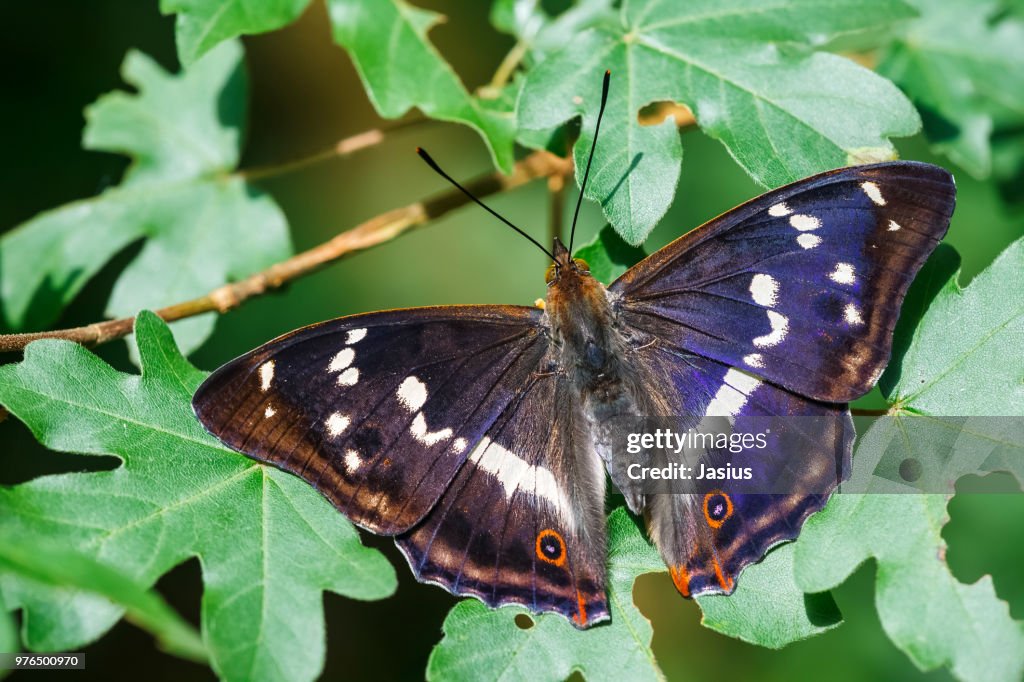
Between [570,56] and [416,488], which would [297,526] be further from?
[570,56]

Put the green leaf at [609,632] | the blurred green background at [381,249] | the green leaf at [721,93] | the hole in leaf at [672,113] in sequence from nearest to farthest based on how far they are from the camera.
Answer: the green leaf at [609,632] < the green leaf at [721,93] < the hole in leaf at [672,113] < the blurred green background at [381,249]

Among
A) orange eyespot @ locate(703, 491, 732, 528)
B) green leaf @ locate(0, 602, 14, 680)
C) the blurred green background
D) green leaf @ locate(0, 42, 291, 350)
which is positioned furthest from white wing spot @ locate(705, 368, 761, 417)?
the blurred green background

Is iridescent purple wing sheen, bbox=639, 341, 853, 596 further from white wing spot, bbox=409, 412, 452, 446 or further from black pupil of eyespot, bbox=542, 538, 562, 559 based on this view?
white wing spot, bbox=409, 412, 452, 446

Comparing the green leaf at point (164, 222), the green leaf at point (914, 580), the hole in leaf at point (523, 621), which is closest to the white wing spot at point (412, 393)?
the hole in leaf at point (523, 621)

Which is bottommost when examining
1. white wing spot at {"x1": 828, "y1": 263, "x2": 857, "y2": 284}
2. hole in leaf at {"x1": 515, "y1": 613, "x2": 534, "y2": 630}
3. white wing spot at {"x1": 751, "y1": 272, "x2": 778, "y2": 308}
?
hole in leaf at {"x1": 515, "y1": 613, "x2": 534, "y2": 630}

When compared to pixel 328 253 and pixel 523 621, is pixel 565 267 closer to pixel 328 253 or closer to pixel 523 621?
pixel 328 253

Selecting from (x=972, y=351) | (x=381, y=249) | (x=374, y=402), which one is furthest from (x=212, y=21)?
(x=381, y=249)

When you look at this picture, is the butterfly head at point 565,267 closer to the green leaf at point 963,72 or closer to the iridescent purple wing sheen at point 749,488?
the iridescent purple wing sheen at point 749,488

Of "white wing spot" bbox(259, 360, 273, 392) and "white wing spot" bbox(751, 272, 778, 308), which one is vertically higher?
"white wing spot" bbox(259, 360, 273, 392)
